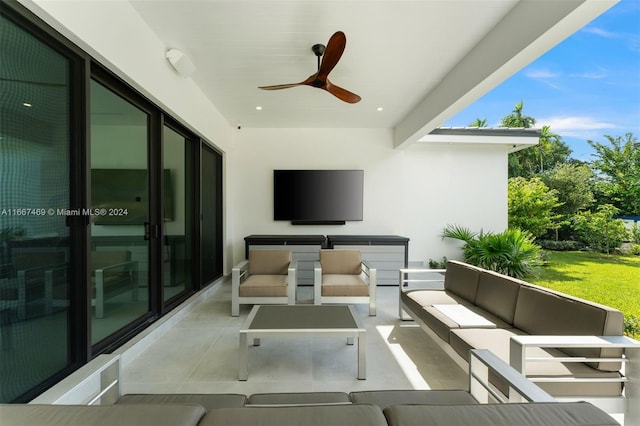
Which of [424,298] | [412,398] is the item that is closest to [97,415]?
[412,398]

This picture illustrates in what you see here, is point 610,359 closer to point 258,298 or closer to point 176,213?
point 258,298

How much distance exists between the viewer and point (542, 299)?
7.08 feet

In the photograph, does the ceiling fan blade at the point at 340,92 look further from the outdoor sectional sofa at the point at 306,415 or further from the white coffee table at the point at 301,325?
the outdoor sectional sofa at the point at 306,415

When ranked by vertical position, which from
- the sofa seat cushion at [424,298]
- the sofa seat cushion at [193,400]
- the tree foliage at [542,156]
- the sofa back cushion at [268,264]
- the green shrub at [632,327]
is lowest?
the green shrub at [632,327]

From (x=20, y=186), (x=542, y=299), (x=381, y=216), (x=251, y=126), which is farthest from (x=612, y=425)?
(x=251, y=126)

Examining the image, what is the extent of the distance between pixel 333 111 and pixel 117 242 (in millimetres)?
3791

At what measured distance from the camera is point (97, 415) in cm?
73

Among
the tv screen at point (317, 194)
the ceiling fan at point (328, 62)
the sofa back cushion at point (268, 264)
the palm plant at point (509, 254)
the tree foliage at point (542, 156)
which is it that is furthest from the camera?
the tree foliage at point (542, 156)

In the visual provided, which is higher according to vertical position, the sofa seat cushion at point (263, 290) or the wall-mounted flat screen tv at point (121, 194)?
the wall-mounted flat screen tv at point (121, 194)

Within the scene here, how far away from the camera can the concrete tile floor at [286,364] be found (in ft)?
7.13

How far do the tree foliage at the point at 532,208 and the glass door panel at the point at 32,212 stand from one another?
323 inches

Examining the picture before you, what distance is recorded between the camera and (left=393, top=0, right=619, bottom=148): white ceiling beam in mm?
1975

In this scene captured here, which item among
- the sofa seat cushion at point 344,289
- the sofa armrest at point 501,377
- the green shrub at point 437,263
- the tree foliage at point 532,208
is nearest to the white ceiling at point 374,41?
the sofa armrest at point 501,377

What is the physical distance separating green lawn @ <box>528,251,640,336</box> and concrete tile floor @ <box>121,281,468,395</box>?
2.79m
